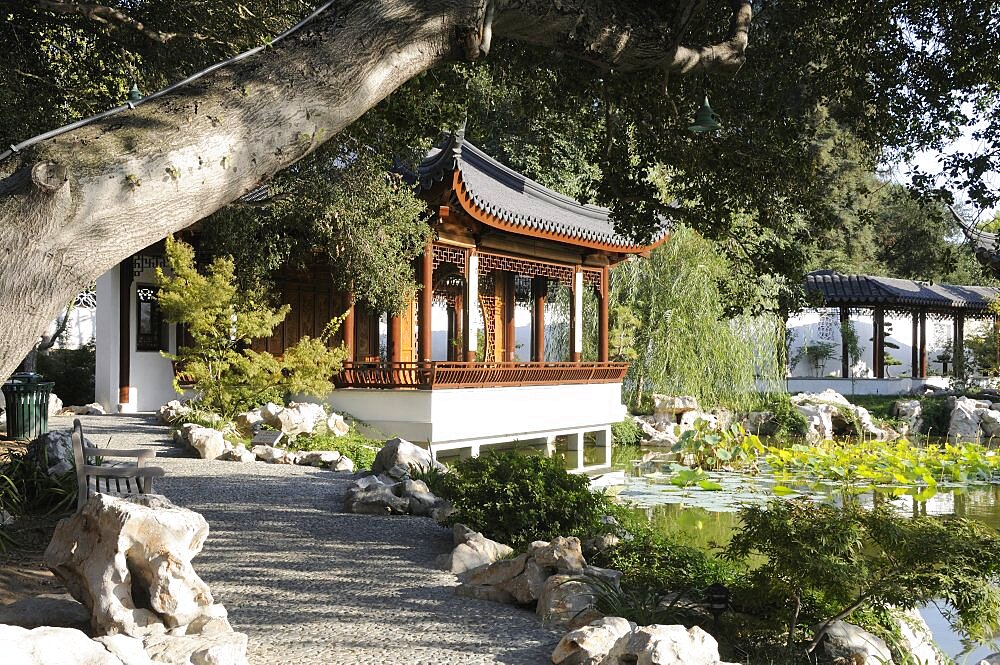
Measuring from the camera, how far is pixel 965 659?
5.30 meters

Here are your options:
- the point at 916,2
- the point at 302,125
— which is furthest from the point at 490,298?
the point at 302,125

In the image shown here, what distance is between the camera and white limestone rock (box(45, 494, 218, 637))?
3.21 metres

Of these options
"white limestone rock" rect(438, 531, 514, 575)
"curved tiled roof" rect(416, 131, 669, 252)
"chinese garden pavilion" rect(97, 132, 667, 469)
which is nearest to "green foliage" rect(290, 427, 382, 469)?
"chinese garden pavilion" rect(97, 132, 667, 469)

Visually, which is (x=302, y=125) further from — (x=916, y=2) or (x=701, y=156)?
(x=916, y=2)

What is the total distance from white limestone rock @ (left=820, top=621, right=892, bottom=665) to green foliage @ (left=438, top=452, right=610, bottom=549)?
1754mm

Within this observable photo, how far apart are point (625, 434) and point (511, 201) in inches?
190

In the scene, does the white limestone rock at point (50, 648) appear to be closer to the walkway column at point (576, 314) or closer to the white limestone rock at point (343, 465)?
the white limestone rock at point (343, 465)

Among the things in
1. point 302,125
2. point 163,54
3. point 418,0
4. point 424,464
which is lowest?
point 424,464

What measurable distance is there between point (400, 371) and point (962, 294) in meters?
18.8

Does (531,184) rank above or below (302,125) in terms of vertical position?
above

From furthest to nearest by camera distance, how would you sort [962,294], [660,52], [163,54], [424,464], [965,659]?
[962,294] → [424,464] → [163,54] → [965,659] → [660,52]

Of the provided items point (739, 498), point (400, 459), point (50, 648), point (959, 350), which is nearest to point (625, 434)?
point (739, 498)

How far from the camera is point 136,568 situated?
10.7 ft

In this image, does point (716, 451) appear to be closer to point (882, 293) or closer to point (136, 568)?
point (136, 568)
